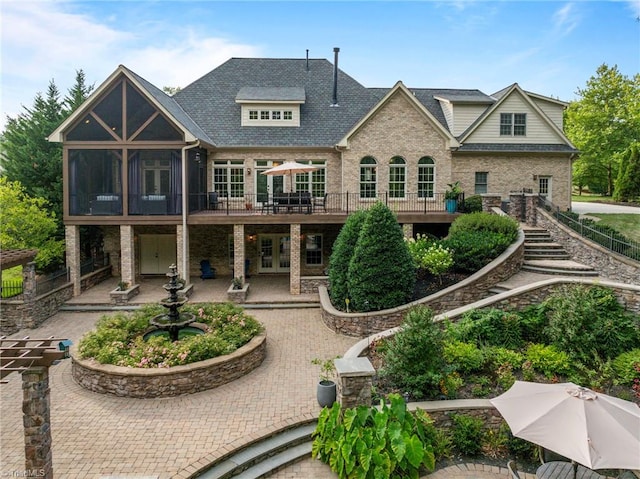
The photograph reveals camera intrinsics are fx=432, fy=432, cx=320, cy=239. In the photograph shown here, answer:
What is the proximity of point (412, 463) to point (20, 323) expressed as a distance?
13929 mm

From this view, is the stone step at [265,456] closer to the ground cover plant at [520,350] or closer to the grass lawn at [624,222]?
the ground cover plant at [520,350]

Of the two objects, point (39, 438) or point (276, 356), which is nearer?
point (39, 438)

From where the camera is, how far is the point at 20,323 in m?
14.5

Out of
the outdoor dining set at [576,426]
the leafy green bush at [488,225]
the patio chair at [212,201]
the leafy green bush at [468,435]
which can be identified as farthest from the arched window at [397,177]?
the outdoor dining set at [576,426]

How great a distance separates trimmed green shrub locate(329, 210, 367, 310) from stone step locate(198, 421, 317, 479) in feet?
21.3

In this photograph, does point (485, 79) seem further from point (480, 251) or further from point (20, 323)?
point (20, 323)

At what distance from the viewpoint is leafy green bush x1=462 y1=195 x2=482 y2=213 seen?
20.1 m

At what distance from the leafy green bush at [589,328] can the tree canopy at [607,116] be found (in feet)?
83.6

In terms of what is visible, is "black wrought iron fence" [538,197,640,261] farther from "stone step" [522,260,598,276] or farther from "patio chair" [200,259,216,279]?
"patio chair" [200,259,216,279]

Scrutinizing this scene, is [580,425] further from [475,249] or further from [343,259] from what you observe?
[475,249]

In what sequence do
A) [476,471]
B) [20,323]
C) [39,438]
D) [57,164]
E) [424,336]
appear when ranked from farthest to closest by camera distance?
[57,164]
[20,323]
[424,336]
[476,471]
[39,438]

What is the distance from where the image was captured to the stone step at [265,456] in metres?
7.09

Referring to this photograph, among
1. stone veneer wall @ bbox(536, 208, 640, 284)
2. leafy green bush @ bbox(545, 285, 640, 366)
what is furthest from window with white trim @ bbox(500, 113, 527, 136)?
leafy green bush @ bbox(545, 285, 640, 366)

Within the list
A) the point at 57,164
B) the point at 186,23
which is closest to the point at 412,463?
the point at 186,23
